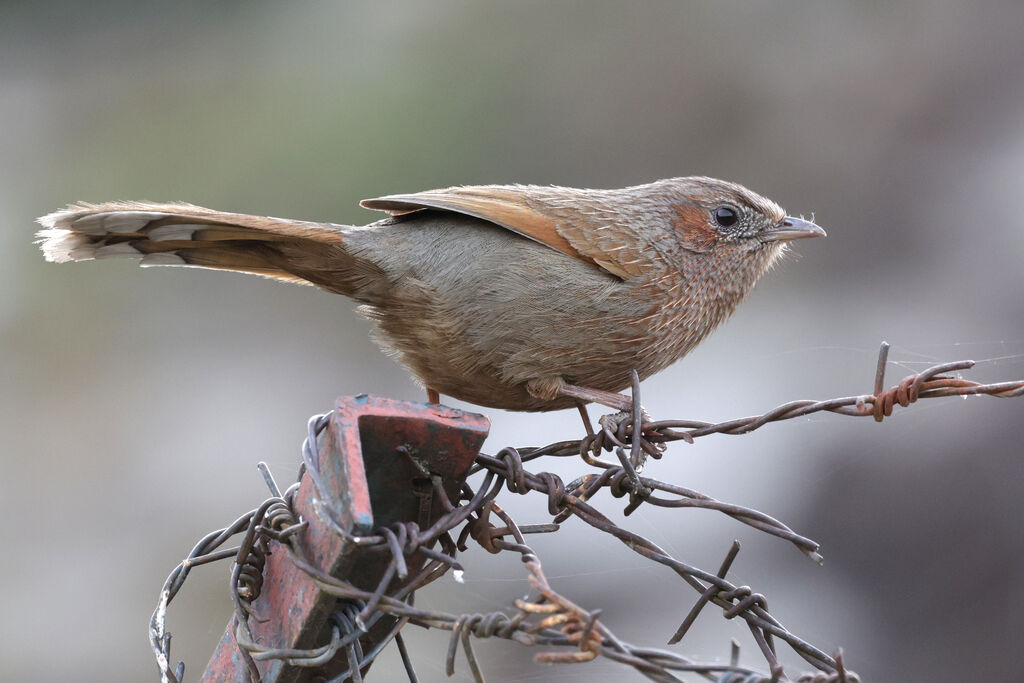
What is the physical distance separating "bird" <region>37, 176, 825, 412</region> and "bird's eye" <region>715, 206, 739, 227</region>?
0.79ft

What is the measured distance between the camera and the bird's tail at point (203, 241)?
367 centimetres

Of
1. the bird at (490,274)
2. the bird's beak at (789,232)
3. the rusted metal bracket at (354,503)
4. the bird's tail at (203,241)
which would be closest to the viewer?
the rusted metal bracket at (354,503)

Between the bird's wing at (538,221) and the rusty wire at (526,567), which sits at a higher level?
the bird's wing at (538,221)

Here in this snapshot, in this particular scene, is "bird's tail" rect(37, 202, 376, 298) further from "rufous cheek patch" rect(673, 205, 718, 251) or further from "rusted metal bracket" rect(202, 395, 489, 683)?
"rusted metal bracket" rect(202, 395, 489, 683)

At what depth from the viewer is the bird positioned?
387 centimetres

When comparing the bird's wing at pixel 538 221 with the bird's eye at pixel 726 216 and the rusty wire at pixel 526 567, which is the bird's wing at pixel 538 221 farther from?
the rusty wire at pixel 526 567

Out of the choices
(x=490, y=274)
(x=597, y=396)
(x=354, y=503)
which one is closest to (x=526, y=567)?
(x=354, y=503)

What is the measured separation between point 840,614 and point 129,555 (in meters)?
5.00

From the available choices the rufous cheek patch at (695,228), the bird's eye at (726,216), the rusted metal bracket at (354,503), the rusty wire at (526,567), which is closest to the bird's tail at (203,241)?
the rufous cheek patch at (695,228)

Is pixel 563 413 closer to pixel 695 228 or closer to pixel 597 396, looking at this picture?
pixel 695 228

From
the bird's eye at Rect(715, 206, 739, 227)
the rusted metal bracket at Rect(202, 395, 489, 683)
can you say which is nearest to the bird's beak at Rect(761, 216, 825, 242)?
the bird's eye at Rect(715, 206, 739, 227)

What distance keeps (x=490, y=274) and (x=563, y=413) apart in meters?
3.88

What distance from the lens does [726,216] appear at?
15.0 feet

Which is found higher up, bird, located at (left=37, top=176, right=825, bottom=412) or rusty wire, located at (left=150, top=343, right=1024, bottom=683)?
bird, located at (left=37, top=176, right=825, bottom=412)
